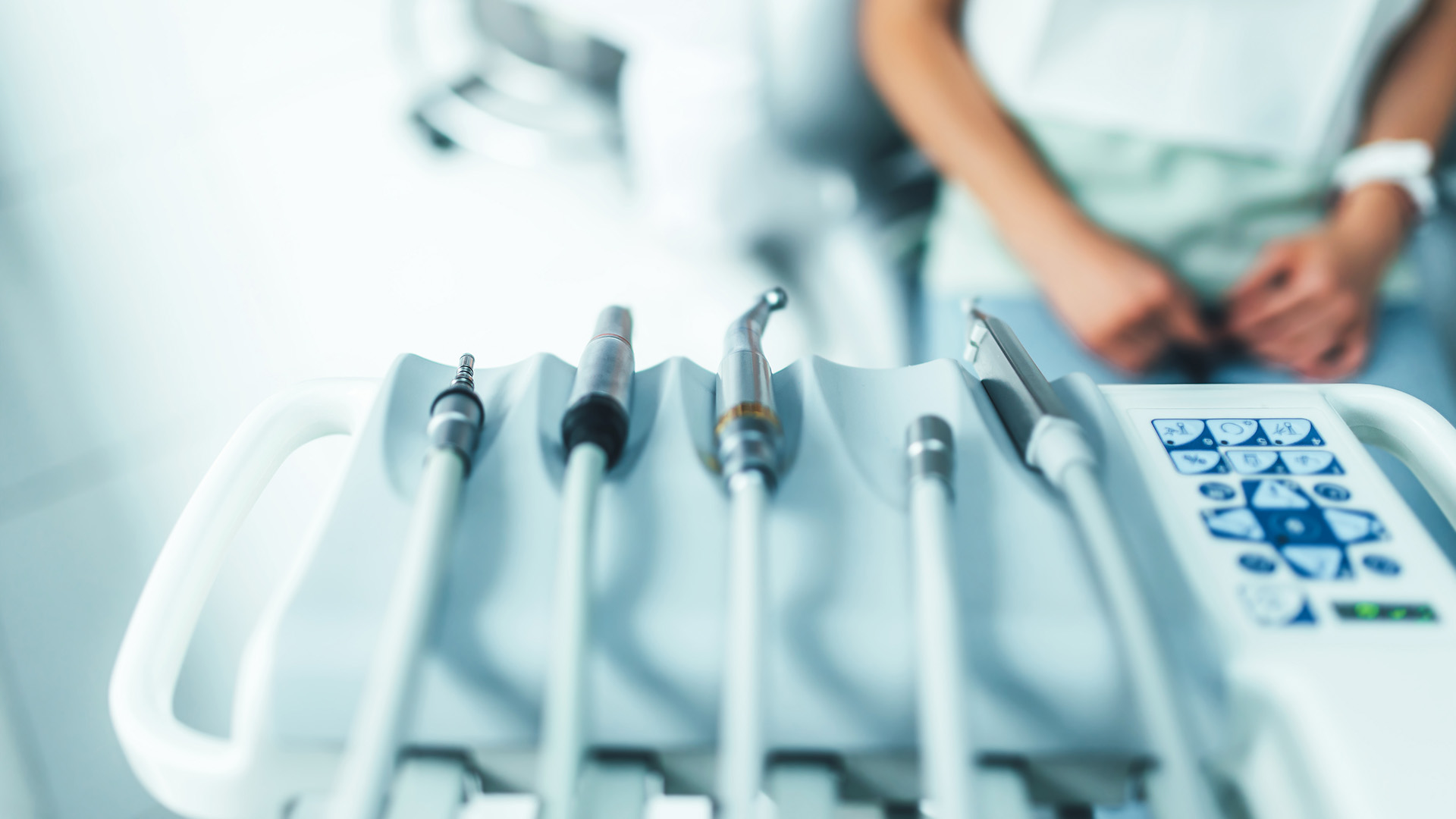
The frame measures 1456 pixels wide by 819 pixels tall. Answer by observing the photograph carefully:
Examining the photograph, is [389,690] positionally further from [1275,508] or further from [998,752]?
[1275,508]

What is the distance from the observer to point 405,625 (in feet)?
0.66

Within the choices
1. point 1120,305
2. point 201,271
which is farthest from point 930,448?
point 201,271

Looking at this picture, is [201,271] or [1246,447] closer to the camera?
[1246,447]

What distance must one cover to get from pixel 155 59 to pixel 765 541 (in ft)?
4.42

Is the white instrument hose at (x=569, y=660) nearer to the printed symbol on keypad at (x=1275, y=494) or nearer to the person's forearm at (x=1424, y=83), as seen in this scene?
the printed symbol on keypad at (x=1275, y=494)

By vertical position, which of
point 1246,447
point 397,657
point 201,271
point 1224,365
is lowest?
point 397,657

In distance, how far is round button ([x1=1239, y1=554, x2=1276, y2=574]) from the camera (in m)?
A: 0.25

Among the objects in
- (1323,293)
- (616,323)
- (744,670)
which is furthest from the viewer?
(1323,293)

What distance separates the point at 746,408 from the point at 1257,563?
0.50 feet

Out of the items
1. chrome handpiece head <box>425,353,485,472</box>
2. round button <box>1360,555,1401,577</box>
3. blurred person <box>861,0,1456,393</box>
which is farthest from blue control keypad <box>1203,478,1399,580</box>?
blurred person <box>861,0,1456,393</box>

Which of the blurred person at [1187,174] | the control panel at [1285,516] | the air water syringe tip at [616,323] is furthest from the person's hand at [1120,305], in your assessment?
the air water syringe tip at [616,323]

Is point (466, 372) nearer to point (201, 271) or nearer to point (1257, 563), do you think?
point (1257, 563)

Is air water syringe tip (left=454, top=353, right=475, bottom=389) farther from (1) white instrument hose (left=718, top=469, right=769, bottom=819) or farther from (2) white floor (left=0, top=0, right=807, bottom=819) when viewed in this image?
(2) white floor (left=0, top=0, right=807, bottom=819)

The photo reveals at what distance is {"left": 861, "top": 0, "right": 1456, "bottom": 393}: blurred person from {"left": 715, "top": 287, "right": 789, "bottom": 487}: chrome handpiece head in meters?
0.34
